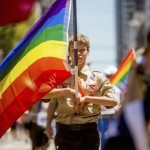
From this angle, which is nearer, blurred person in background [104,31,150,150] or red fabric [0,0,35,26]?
blurred person in background [104,31,150,150]

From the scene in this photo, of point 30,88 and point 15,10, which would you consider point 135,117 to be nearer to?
point 15,10

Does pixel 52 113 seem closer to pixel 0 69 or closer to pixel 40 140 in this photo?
pixel 0 69

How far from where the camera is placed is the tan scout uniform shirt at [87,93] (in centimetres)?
789

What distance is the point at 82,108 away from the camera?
309 inches

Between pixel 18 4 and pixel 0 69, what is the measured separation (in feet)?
11.9

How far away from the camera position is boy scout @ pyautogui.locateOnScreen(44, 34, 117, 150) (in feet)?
25.8

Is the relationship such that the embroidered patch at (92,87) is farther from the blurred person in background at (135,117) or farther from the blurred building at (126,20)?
the blurred building at (126,20)

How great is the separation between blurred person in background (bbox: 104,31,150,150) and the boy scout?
3.78m

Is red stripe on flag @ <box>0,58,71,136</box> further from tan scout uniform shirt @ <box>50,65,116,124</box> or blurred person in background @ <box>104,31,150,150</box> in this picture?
blurred person in background @ <box>104,31,150,150</box>

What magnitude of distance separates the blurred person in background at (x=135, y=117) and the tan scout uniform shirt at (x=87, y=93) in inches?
153

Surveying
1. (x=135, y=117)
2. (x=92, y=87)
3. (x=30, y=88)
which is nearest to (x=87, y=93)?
(x=92, y=87)

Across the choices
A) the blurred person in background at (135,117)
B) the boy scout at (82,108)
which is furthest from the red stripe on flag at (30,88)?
the blurred person in background at (135,117)

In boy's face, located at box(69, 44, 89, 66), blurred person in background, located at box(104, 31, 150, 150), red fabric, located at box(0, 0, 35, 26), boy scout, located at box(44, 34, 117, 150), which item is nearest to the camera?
blurred person in background, located at box(104, 31, 150, 150)

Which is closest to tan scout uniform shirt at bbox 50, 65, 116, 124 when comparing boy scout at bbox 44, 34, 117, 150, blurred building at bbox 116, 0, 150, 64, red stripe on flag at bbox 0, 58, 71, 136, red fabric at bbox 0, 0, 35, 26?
boy scout at bbox 44, 34, 117, 150
